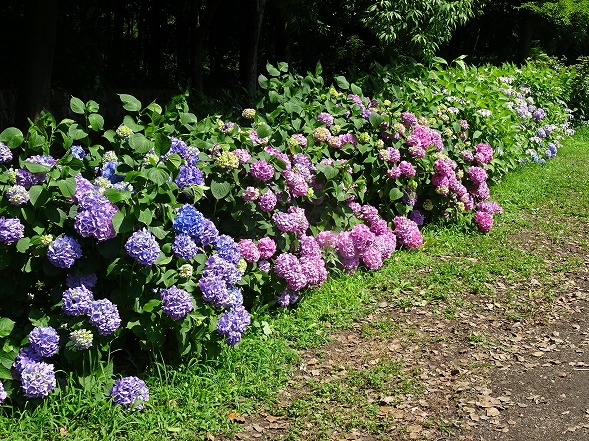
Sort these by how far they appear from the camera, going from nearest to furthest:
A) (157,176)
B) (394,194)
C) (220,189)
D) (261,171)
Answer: (157,176) → (220,189) → (261,171) → (394,194)

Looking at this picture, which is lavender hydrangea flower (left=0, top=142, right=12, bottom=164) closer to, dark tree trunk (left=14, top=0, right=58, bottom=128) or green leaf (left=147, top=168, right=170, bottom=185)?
green leaf (left=147, top=168, right=170, bottom=185)

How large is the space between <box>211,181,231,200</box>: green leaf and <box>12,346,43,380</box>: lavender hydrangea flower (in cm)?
124

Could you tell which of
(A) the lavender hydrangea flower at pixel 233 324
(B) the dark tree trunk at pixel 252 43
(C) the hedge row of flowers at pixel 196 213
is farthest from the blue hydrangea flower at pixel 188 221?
(B) the dark tree trunk at pixel 252 43

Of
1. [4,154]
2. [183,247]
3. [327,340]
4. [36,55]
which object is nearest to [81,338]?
[183,247]

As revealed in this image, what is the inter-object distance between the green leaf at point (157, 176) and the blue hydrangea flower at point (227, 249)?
1.57 feet

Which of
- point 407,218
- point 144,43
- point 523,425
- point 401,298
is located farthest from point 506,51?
point 523,425

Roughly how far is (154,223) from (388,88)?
345 cm

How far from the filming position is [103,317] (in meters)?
2.98

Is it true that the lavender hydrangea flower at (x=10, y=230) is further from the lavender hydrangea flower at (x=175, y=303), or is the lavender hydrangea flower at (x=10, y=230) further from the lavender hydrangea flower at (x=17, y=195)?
the lavender hydrangea flower at (x=175, y=303)

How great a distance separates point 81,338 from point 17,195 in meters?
0.70


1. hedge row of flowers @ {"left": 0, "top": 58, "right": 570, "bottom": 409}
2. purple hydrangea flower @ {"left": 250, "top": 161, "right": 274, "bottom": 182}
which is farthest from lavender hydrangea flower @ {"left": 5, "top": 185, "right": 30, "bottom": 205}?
purple hydrangea flower @ {"left": 250, "top": 161, "right": 274, "bottom": 182}

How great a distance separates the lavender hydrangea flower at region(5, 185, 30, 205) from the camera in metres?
3.04

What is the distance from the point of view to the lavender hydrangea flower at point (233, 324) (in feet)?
11.0

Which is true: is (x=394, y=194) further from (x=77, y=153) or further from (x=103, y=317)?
(x=103, y=317)
